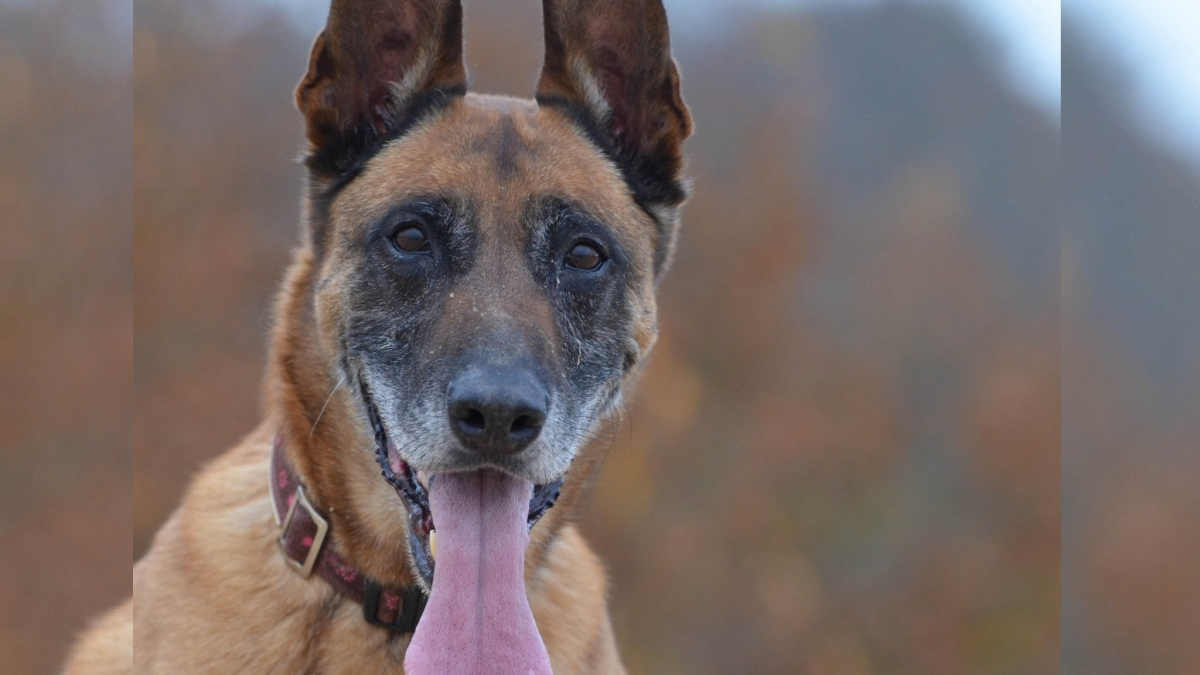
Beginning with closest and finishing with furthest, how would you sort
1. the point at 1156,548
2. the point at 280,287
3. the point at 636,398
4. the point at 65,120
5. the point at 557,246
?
the point at 65,120 < the point at 557,246 < the point at 280,287 < the point at 636,398 < the point at 1156,548

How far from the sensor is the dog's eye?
3.41 metres

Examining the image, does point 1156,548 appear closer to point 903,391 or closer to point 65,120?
point 65,120

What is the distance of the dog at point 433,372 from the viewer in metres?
3.08

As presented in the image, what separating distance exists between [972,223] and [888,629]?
549 cm

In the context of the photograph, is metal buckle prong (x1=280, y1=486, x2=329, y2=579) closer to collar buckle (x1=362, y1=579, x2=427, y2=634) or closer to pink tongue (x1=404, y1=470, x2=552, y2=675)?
collar buckle (x1=362, y1=579, x2=427, y2=634)

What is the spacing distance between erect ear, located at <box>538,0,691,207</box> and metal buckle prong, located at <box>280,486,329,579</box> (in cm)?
169

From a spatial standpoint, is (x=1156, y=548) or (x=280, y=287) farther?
(x=1156, y=548)

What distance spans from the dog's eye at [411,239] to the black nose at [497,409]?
62 cm

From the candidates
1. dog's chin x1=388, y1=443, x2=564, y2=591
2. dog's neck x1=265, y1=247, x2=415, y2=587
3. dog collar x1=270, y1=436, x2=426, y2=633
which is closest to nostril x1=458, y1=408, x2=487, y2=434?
dog's chin x1=388, y1=443, x2=564, y2=591

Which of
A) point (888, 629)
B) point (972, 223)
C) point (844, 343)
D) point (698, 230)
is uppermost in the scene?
point (972, 223)

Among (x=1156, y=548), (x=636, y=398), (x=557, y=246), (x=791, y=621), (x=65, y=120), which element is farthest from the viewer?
(x=791, y=621)

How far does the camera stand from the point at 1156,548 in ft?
15.2

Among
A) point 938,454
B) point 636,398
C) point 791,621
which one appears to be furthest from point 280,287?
point 938,454

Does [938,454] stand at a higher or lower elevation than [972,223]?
lower
